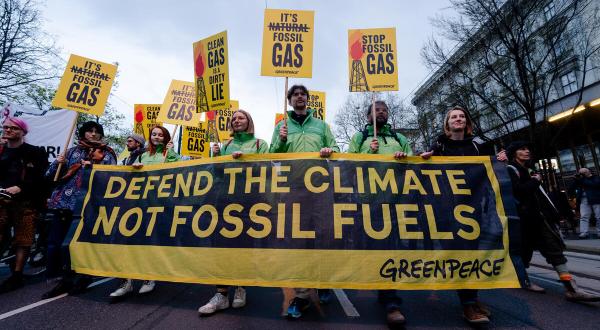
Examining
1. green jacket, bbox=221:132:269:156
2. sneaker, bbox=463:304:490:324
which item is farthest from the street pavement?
green jacket, bbox=221:132:269:156

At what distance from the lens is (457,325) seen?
2609 millimetres

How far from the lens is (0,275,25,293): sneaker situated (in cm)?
382

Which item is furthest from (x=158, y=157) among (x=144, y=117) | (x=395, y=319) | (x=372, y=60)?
(x=144, y=117)

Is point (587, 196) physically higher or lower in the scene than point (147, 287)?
higher

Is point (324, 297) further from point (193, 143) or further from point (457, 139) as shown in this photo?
point (193, 143)

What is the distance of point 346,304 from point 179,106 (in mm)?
4977

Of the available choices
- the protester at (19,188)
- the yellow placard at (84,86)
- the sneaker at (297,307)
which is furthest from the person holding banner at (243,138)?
the protester at (19,188)

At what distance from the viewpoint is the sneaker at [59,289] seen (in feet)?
11.5

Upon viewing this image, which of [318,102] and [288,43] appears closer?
[288,43]

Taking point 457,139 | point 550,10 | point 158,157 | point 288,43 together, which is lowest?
point 158,157

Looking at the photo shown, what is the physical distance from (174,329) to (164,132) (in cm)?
280

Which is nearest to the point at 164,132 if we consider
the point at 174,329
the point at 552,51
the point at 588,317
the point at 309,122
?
the point at 309,122

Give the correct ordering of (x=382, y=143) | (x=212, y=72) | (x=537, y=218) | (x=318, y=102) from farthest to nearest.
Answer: (x=318, y=102) < (x=212, y=72) < (x=382, y=143) < (x=537, y=218)

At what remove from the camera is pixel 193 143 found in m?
8.91
